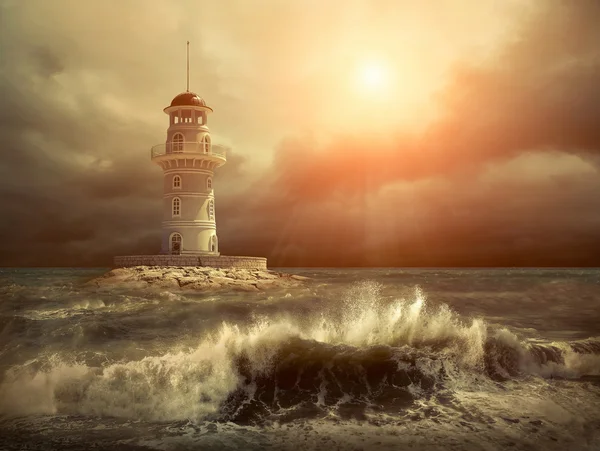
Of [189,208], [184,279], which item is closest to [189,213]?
[189,208]

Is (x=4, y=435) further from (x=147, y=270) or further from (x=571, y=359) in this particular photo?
(x=147, y=270)

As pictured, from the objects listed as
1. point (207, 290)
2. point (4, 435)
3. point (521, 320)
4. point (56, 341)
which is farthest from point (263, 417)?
point (207, 290)

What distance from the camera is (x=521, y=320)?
1980cm

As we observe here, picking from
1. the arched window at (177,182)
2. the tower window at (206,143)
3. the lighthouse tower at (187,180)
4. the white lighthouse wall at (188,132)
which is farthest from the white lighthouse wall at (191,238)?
the white lighthouse wall at (188,132)

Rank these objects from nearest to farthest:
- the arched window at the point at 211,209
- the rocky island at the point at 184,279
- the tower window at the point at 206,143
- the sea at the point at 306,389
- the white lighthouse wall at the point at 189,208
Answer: the sea at the point at 306,389 → the rocky island at the point at 184,279 → the white lighthouse wall at the point at 189,208 → the tower window at the point at 206,143 → the arched window at the point at 211,209

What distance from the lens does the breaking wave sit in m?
8.16

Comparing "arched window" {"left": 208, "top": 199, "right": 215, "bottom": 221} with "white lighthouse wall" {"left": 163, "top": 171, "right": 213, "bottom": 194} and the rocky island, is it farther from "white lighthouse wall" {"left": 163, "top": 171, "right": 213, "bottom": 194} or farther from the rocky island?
the rocky island

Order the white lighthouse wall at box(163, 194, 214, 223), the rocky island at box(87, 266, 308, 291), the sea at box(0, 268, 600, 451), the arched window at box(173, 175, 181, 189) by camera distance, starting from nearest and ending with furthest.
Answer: the sea at box(0, 268, 600, 451) < the rocky island at box(87, 266, 308, 291) < the white lighthouse wall at box(163, 194, 214, 223) < the arched window at box(173, 175, 181, 189)

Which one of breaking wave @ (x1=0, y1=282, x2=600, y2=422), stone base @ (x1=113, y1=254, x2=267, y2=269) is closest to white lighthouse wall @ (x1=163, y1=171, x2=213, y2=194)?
stone base @ (x1=113, y1=254, x2=267, y2=269)

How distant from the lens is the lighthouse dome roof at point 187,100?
3922 cm

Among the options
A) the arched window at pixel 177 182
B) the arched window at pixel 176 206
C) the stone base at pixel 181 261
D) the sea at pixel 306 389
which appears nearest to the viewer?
the sea at pixel 306 389

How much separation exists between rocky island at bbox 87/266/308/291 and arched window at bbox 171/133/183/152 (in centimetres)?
885

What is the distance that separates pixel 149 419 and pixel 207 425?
3.27 feet

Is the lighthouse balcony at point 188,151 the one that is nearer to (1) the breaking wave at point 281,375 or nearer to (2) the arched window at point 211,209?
(2) the arched window at point 211,209
